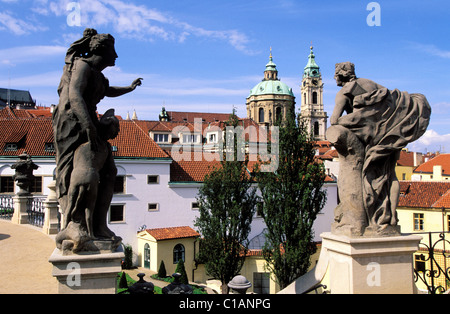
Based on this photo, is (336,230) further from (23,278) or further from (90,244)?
(23,278)

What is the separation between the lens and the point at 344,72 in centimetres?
454

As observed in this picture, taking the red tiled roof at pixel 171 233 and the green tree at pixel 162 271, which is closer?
the green tree at pixel 162 271

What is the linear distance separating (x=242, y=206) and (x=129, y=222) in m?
11.0

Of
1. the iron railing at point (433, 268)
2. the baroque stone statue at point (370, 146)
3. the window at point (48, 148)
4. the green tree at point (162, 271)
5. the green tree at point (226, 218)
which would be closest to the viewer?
the baroque stone statue at point (370, 146)

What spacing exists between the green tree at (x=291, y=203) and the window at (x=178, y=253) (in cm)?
859

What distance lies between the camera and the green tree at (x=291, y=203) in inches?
818

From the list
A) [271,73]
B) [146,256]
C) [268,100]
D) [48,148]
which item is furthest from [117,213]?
[271,73]

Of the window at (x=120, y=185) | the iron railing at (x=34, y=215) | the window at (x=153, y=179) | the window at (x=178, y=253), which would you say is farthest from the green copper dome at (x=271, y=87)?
the iron railing at (x=34, y=215)

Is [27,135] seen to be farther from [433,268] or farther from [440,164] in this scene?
[440,164]

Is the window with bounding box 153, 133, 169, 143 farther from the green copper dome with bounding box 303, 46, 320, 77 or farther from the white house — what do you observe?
the green copper dome with bounding box 303, 46, 320, 77

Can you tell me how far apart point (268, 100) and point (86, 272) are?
87407mm

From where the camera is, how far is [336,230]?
4.43 m

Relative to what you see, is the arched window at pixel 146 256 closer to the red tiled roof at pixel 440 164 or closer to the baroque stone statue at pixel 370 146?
the baroque stone statue at pixel 370 146

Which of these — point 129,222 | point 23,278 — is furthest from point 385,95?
point 129,222
